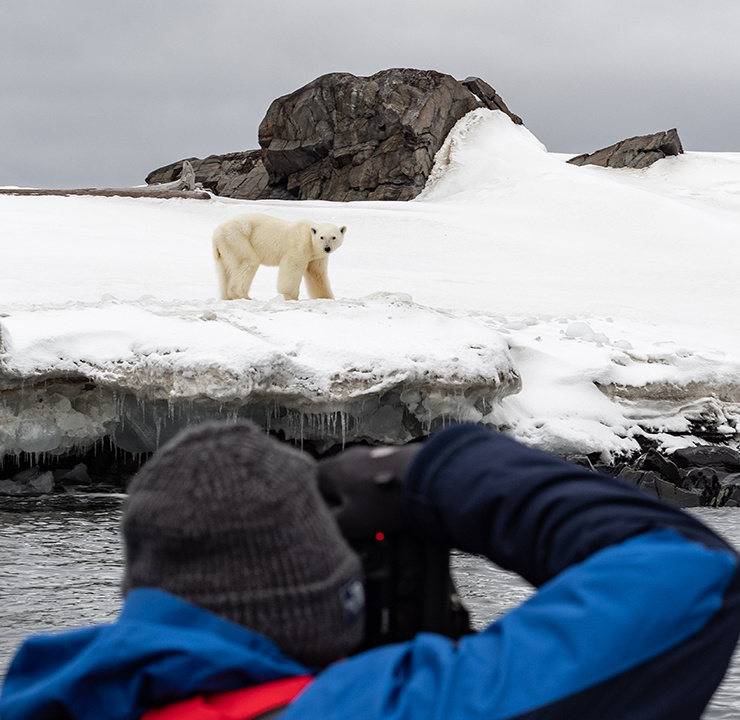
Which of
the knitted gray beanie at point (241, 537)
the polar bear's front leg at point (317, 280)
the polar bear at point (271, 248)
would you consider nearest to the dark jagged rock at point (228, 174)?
the polar bear's front leg at point (317, 280)

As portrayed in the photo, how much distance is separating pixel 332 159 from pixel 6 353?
23954mm

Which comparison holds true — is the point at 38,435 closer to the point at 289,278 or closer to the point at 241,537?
the point at 289,278

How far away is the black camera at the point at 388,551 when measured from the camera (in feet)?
3.21

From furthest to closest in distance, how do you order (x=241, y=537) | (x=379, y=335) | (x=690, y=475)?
1. (x=690, y=475)
2. (x=379, y=335)
3. (x=241, y=537)

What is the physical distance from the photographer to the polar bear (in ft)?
27.7

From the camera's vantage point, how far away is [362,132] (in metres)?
29.5

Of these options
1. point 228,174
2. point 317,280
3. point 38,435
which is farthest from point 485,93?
point 38,435

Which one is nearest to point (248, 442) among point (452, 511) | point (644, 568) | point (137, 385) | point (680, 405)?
point (452, 511)

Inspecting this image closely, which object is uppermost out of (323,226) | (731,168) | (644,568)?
(731,168)

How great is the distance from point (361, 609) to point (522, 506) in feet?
0.76

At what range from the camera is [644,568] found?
29.0 inches

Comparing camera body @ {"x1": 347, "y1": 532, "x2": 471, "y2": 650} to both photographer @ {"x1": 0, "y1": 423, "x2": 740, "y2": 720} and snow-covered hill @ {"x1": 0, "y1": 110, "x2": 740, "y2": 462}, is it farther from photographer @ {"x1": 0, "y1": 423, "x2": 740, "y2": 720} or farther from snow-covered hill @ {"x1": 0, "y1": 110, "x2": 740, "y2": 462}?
snow-covered hill @ {"x1": 0, "y1": 110, "x2": 740, "y2": 462}

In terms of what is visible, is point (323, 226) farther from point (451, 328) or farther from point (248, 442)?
point (248, 442)

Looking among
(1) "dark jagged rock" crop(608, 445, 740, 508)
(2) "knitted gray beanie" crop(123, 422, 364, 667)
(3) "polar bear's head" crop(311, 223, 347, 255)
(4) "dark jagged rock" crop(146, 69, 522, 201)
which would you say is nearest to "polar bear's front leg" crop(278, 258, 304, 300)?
(3) "polar bear's head" crop(311, 223, 347, 255)
